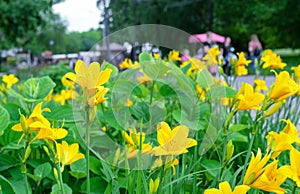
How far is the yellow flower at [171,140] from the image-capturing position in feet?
2.12

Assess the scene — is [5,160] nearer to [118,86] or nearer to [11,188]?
[11,188]

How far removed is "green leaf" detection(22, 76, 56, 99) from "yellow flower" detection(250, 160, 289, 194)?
768 mm

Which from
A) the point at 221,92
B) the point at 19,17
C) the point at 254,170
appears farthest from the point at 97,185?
the point at 19,17

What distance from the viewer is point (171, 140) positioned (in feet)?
2.14

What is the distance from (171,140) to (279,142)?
0.21 meters

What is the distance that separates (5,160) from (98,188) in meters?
0.26

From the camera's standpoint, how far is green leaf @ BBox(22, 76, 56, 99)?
122 centimetres

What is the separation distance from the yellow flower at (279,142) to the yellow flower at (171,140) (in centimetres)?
16

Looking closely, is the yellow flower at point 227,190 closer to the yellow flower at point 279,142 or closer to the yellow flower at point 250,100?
the yellow flower at point 279,142

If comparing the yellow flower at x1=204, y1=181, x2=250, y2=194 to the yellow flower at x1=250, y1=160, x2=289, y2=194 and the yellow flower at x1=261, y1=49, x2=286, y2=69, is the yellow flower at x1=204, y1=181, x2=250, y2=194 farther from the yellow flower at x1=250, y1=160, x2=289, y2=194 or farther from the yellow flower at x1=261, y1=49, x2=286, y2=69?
the yellow flower at x1=261, y1=49, x2=286, y2=69

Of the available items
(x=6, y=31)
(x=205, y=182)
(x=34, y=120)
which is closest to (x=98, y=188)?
(x=205, y=182)

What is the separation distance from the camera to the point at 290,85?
860 mm

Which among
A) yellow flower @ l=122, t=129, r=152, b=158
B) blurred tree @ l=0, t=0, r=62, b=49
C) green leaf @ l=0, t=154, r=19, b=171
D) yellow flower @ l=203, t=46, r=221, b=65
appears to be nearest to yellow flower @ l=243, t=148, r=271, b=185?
yellow flower @ l=122, t=129, r=152, b=158

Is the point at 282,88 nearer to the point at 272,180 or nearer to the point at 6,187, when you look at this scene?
the point at 272,180
